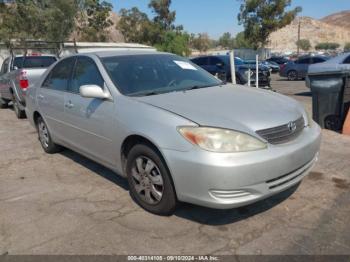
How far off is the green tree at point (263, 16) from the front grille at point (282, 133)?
104 feet

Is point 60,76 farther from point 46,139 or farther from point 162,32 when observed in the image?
point 162,32

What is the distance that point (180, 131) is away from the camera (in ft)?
10.5

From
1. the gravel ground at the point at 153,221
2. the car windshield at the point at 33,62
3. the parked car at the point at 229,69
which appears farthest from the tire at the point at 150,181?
the parked car at the point at 229,69

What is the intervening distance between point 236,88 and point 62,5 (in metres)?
18.2

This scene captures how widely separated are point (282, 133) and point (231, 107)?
52 cm

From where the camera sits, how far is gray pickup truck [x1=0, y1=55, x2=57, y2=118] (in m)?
8.94

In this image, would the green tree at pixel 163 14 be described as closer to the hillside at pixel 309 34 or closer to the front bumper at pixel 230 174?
the front bumper at pixel 230 174

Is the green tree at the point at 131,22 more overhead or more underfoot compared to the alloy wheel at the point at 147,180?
more overhead

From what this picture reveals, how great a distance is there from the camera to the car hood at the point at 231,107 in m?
3.25

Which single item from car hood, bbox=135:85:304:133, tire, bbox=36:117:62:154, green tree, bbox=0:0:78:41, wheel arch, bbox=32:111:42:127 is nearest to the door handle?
tire, bbox=36:117:62:154

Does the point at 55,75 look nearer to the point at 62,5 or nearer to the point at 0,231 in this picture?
the point at 0,231

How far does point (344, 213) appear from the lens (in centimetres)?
362

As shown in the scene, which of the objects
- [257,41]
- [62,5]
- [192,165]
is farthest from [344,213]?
[257,41]

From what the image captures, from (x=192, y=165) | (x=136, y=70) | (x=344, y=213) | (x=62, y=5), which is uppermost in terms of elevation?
(x=62, y=5)
